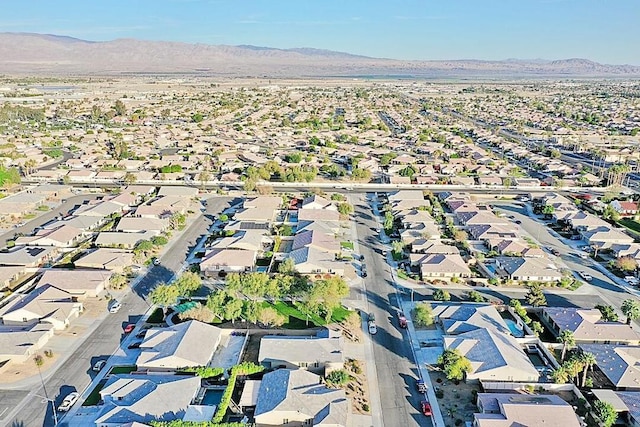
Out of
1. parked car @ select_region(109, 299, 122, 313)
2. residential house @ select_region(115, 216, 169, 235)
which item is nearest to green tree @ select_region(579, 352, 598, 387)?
parked car @ select_region(109, 299, 122, 313)

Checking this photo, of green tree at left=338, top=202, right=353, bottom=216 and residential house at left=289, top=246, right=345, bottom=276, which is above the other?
green tree at left=338, top=202, right=353, bottom=216

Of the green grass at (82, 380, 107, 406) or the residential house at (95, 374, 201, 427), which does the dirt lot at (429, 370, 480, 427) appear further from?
the green grass at (82, 380, 107, 406)

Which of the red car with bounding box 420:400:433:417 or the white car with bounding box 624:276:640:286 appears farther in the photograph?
the white car with bounding box 624:276:640:286

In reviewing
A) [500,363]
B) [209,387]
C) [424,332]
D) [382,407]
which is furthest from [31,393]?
[500,363]

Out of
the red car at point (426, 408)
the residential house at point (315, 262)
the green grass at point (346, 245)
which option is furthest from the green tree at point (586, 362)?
the green grass at point (346, 245)

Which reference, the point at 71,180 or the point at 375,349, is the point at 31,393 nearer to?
Result: the point at 375,349

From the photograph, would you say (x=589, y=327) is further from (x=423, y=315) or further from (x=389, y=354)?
(x=389, y=354)
